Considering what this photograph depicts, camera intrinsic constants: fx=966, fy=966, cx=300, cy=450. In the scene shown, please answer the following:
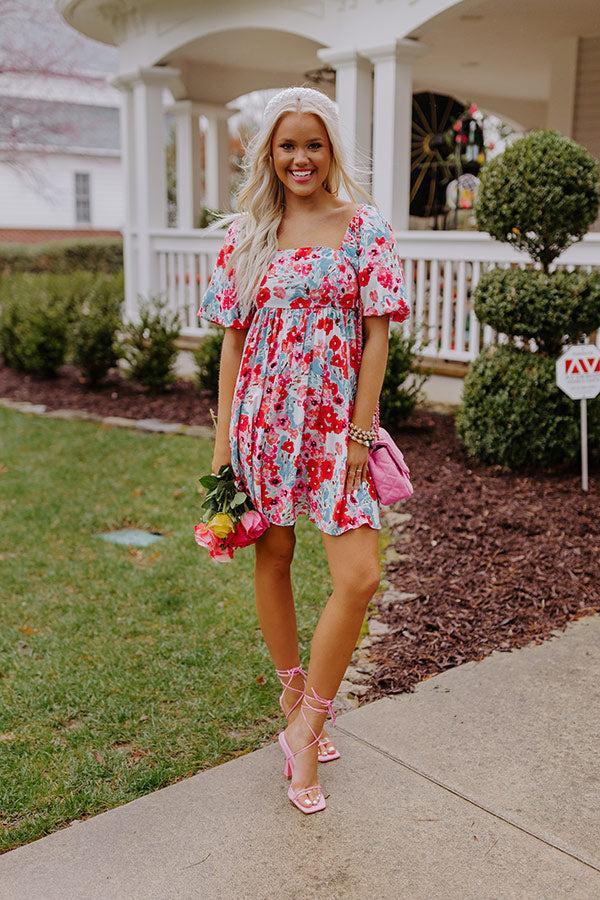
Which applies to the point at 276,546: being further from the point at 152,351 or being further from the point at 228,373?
the point at 152,351

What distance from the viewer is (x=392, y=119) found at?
7.46 m

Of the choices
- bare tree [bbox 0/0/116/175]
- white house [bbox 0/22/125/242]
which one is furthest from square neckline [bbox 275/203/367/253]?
white house [bbox 0/22/125/242]

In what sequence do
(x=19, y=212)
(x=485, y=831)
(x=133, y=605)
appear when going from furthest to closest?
(x=19, y=212)
(x=133, y=605)
(x=485, y=831)

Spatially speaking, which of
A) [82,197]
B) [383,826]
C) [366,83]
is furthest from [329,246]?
[82,197]

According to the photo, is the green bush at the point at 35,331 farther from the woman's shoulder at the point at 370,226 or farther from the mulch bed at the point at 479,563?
the woman's shoulder at the point at 370,226

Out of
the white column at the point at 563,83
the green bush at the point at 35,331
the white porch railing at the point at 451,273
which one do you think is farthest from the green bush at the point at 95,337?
the white column at the point at 563,83

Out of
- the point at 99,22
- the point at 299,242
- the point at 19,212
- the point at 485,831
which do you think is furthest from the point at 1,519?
the point at 19,212

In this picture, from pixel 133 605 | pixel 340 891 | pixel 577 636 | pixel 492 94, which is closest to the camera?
pixel 340 891

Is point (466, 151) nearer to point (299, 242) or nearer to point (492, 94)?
point (492, 94)

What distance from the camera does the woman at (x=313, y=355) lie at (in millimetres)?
2633

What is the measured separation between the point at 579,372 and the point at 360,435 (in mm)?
2834

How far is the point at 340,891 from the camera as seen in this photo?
2303 mm

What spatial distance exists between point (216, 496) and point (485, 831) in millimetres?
1162

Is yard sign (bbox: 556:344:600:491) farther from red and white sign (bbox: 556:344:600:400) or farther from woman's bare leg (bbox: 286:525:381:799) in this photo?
woman's bare leg (bbox: 286:525:381:799)
